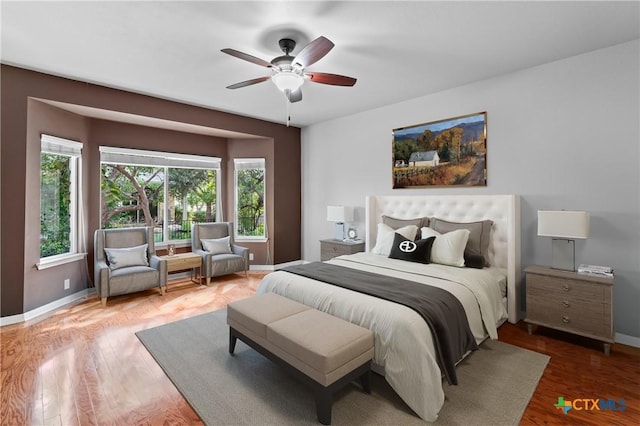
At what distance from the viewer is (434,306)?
2320 millimetres

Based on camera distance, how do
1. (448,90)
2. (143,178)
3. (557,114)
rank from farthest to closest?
1. (143,178)
2. (448,90)
3. (557,114)

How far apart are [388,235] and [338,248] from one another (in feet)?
3.54

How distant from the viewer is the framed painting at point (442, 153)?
152 inches

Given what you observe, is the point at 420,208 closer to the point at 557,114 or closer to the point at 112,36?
the point at 557,114

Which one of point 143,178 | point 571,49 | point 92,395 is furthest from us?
point 143,178

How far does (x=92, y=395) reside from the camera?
221 cm

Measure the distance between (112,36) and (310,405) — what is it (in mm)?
3480

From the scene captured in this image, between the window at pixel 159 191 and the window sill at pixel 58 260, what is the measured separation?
66 centimetres

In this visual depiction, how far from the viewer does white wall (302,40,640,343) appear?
291 centimetres

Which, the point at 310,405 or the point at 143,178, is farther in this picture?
the point at 143,178

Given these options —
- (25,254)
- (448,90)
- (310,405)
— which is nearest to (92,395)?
(310,405)

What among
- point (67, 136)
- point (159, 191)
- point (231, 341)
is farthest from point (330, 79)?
point (159, 191)

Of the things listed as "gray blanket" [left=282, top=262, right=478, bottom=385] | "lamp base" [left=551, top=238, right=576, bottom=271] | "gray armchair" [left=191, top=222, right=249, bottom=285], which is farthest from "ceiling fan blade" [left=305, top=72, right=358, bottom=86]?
"gray armchair" [left=191, top=222, right=249, bottom=285]

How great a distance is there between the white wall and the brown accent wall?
2946mm
